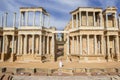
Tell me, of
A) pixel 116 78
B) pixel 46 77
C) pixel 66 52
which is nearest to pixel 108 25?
pixel 66 52

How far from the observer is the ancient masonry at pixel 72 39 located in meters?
39.1

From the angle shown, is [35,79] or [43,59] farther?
[43,59]

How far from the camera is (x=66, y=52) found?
149ft

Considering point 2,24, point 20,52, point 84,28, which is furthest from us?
point 2,24

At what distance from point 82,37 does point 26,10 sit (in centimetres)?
1536

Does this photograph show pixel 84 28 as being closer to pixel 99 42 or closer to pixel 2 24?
pixel 99 42

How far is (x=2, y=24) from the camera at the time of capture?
4400 centimetres

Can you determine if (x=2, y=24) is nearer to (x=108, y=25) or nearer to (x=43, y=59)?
(x=43, y=59)

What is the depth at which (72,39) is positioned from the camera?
43531 mm

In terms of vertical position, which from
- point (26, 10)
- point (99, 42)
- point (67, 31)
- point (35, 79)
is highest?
point (26, 10)

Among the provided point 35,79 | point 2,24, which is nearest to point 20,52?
point 2,24

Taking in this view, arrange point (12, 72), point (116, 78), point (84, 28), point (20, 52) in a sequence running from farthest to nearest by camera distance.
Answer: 1. point (20, 52)
2. point (84, 28)
3. point (12, 72)
4. point (116, 78)

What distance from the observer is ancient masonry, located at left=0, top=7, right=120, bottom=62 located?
39.1 m

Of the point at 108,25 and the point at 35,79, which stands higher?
the point at 108,25
